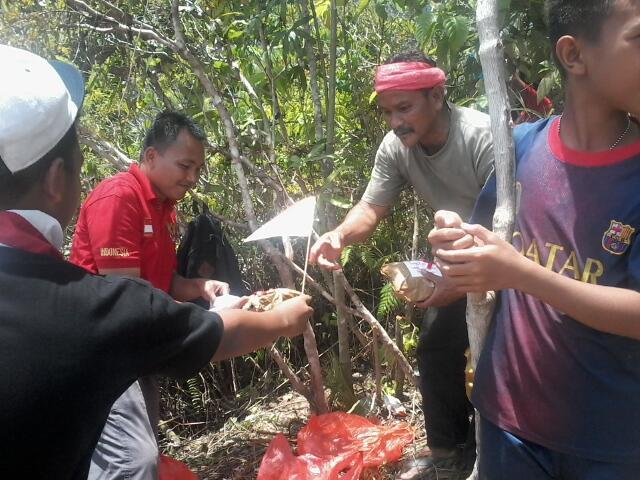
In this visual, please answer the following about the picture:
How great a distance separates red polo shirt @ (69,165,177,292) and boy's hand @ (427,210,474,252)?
55.8 inches

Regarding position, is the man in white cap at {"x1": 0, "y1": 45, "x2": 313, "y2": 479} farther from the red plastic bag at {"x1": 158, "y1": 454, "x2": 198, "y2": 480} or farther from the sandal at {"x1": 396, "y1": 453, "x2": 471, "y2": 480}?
the sandal at {"x1": 396, "y1": 453, "x2": 471, "y2": 480}

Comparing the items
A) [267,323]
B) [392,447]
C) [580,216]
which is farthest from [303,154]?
[580,216]

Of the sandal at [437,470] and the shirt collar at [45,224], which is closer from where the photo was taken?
the shirt collar at [45,224]

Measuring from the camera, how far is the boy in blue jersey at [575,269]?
3.81ft

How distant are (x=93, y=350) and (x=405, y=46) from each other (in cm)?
315

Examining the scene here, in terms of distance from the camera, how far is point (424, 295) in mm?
1692

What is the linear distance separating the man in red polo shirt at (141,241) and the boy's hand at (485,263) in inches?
57.8

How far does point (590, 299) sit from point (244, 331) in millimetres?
720

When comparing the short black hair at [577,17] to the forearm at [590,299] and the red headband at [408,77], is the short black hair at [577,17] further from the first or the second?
the red headband at [408,77]

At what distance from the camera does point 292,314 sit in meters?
1.57

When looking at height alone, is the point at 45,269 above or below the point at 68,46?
below

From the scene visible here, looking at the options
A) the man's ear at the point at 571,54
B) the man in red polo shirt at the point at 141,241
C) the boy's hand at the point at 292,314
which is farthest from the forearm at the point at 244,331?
the man in red polo shirt at the point at 141,241

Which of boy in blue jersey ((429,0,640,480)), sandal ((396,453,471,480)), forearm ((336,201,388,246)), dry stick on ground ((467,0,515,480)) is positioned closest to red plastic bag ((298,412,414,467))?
sandal ((396,453,471,480))

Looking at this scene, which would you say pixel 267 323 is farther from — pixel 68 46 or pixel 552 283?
pixel 68 46
